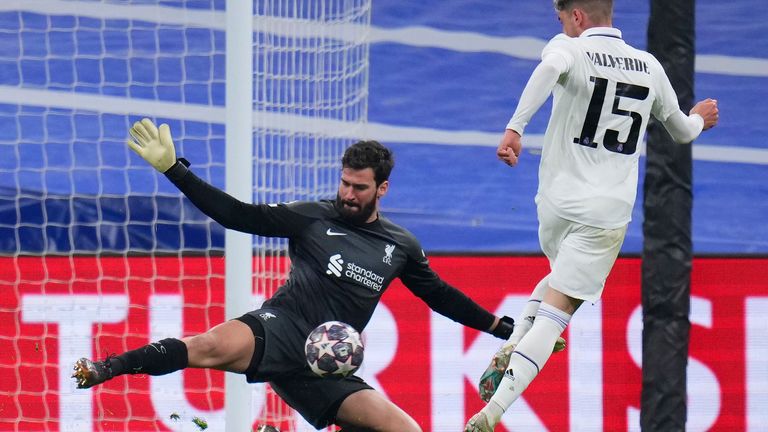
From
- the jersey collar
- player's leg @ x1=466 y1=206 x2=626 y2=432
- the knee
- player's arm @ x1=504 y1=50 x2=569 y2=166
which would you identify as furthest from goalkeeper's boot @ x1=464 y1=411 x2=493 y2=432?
the jersey collar

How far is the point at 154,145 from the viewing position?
5.97 meters

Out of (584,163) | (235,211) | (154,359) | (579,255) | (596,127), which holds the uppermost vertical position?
(596,127)

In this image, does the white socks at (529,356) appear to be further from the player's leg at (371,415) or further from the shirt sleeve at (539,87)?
the player's leg at (371,415)

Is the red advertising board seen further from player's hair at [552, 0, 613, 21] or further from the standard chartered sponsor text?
player's hair at [552, 0, 613, 21]

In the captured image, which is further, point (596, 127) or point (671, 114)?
point (671, 114)

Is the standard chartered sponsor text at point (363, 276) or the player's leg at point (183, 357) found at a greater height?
the standard chartered sponsor text at point (363, 276)

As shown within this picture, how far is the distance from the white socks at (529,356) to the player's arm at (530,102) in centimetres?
75

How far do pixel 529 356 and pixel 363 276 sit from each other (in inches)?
45.7

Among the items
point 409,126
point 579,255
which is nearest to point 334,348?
point 579,255

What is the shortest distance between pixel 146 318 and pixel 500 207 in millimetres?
2388

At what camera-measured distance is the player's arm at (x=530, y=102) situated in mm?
5645

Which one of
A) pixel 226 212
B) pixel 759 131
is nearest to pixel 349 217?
pixel 226 212

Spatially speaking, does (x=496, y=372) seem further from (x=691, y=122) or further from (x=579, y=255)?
(x=691, y=122)

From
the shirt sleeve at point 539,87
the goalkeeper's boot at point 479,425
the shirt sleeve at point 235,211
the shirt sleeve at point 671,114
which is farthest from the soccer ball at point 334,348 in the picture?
the shirt sleeve at point 671,114
